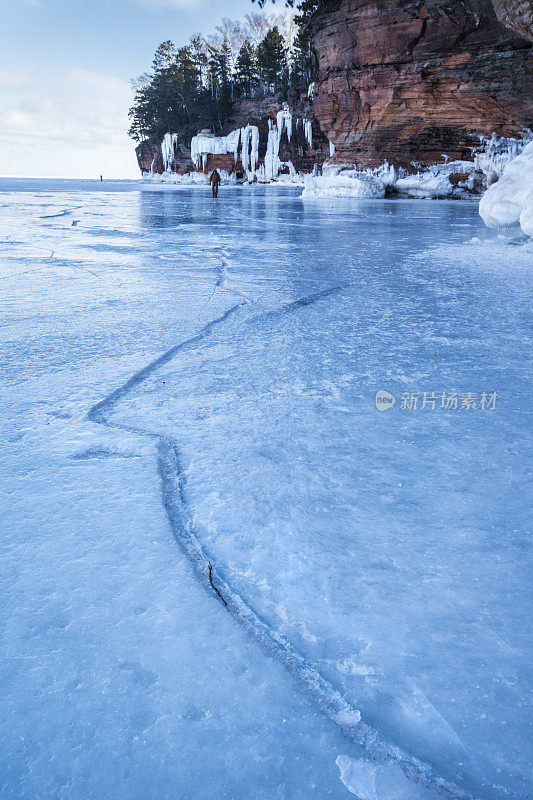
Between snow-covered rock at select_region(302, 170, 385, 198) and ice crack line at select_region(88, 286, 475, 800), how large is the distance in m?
22.2

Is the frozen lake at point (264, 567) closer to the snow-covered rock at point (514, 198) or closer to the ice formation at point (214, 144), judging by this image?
the snow-covered rock at point (514, 198)

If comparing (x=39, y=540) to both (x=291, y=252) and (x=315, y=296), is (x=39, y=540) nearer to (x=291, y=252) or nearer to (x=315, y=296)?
(x=315, y=296)

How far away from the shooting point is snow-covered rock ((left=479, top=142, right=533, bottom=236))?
6.04m

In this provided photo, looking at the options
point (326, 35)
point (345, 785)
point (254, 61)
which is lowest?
point (345, 785)

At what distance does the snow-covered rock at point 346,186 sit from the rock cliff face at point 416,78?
90cm

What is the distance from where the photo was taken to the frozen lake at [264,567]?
0.79m

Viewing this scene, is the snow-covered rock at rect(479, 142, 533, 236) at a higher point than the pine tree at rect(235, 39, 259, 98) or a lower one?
lower

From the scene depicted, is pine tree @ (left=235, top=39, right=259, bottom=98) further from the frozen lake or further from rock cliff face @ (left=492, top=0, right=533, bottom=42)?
the frozen lake

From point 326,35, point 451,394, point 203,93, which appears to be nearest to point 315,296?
point 451,394

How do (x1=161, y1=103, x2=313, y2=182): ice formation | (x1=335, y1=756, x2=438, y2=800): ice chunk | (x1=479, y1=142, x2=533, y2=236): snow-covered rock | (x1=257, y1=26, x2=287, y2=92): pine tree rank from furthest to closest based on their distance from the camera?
1. (x1=257, y1=26, x2=287, y2=92): pine tree
2. (x1=161, y1=103, x2=313, y2=182): ice formation
3. (x1=479, y1=142, x2=533, y2=236): snow-covered rock
4. (x1=335, y1=756, x2=438, y2=800): ice chunk

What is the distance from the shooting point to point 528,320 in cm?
314

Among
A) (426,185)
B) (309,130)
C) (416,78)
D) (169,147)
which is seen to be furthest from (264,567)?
(169,147)

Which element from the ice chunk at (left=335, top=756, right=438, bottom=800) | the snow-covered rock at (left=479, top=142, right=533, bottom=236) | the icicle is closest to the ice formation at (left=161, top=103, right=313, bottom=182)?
the icicle

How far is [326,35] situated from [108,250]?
21.7m
